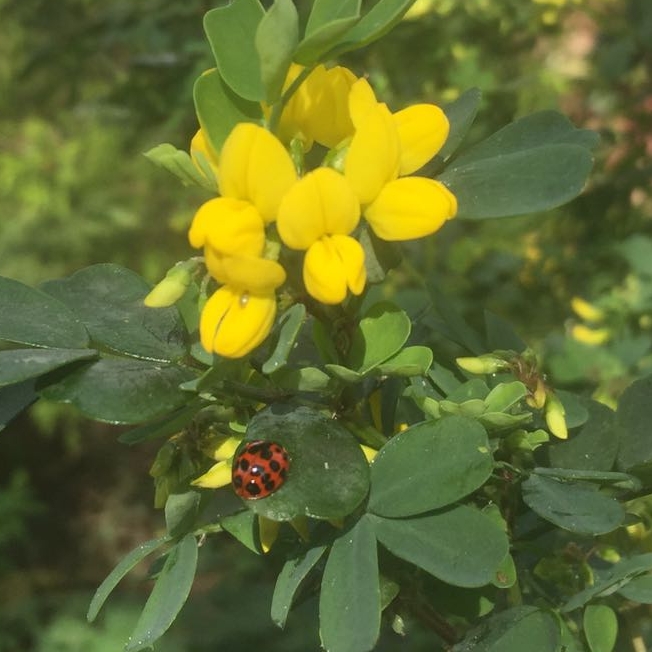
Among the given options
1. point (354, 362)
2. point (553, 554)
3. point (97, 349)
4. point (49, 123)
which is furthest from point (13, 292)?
point (49, 123)

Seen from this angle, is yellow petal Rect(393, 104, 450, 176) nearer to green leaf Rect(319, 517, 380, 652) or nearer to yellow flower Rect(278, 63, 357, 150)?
yellow flower Rect(278, 63, 357, 150)

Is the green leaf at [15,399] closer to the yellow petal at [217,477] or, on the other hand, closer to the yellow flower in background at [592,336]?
the yellow petal at [217,477]

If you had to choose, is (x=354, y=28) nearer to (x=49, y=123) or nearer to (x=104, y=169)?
(x=104, y=169)

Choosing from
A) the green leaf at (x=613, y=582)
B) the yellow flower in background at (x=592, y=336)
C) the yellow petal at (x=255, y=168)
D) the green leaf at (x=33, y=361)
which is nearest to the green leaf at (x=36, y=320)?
the green leaf at (x=33, y=361)

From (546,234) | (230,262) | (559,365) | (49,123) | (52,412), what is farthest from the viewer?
(49,123)

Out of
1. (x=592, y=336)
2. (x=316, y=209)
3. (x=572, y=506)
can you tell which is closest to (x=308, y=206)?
(x=316, y=209)
